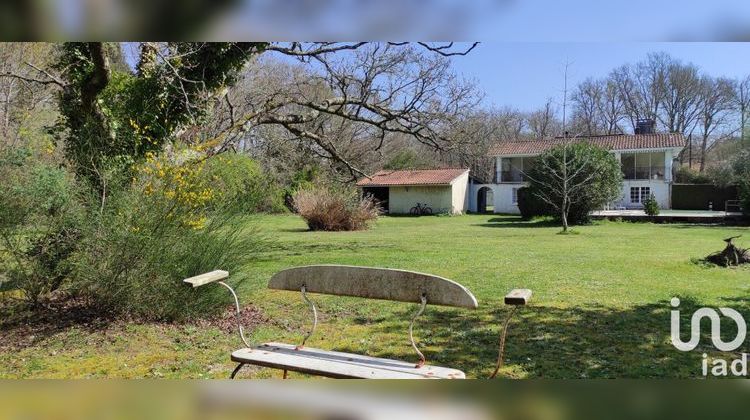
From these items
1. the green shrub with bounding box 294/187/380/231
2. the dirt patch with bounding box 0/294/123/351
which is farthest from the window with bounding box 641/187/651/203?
the dirt patch with bounding box 0/294/123/351

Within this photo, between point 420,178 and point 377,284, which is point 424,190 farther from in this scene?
point 377,284

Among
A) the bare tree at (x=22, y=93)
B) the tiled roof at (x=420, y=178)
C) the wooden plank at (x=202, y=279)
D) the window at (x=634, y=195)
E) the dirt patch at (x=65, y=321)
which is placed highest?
the bare tree at (x=22, y=93)

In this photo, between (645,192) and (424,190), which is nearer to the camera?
(645,192)

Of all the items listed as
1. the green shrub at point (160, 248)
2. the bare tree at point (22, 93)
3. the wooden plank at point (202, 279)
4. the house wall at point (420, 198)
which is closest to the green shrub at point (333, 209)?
the bare tree at point (22, 93)

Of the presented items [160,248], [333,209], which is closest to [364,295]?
[160,248]

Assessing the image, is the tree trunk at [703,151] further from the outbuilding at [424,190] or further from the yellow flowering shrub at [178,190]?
the yellow flowering shrub at [178,190]

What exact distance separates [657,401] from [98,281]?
5.20m

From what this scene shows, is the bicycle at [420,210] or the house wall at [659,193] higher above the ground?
the house wall at [659,193]

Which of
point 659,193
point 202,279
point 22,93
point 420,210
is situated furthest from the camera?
point 420,210

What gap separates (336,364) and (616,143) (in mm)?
40408

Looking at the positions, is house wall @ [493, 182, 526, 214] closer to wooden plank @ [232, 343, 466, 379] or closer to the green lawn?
the green lawn

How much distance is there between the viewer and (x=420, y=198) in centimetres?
3931

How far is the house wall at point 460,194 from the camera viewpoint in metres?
38.4

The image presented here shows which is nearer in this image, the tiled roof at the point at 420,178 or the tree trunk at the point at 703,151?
the tiled roof at the point at 420,178
